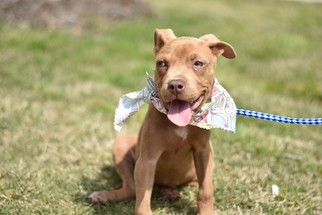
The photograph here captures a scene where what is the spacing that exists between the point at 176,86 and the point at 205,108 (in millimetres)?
466

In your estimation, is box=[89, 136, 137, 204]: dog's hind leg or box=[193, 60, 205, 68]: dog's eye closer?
box=[193, 60, 205, 68]: dog's eye

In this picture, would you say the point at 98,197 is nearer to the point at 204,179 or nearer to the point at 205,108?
the point at 204,179

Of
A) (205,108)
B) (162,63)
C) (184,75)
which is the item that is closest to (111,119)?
(205,108)

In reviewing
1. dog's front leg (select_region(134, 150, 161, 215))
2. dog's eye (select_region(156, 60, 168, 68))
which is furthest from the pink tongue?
dog's front leg (select_region(134, 150, 161, 215))

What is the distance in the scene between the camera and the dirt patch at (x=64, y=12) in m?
8.82

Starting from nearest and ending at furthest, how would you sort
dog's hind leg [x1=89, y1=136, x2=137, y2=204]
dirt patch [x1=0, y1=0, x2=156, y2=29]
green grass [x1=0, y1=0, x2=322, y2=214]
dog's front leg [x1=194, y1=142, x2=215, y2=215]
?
dog's front leg [x1=194, y1=142, x2=215, y2=215], dog's hind leg [x1=89, y1=136, x2=137, y2=204], green grass [x1=0, y1=0, x2=322, y2=214], dirt patch [x1=0, y1=0, x2=156, y2=29]

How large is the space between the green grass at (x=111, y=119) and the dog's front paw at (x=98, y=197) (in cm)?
5

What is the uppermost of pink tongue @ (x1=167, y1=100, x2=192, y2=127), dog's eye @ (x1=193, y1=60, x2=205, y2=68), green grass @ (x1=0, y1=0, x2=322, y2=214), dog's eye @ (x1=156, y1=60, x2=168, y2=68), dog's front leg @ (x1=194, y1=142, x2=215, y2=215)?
dog's eye @ (x1=193, y1=60, x2=205, y2=68)

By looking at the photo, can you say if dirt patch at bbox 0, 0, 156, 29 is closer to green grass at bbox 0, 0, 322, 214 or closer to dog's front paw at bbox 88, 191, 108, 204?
green grass at bbox 0, 0, 322, 214

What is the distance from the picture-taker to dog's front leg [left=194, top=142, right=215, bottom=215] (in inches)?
135

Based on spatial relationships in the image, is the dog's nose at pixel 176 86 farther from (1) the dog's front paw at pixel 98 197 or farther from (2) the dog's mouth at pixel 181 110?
(1) the dog's front paw at pixel 98 197

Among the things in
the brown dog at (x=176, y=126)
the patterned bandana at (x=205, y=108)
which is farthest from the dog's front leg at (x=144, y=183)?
the patterned bandana at (x=205, y=108)

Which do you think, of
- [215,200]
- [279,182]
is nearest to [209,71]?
[215,200]

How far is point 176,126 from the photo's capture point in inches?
130
